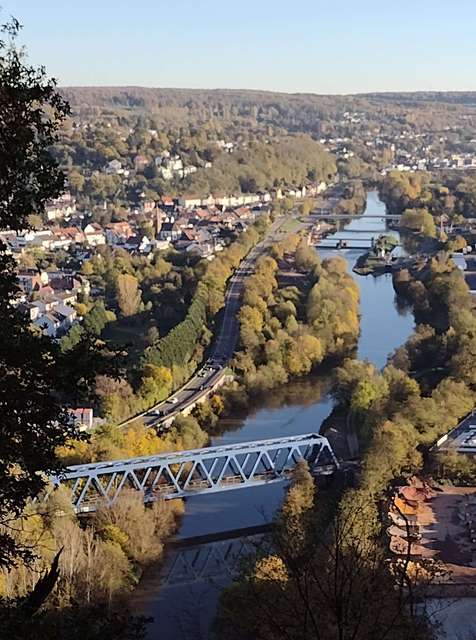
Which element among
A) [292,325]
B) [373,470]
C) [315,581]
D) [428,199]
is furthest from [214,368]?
[428,199]

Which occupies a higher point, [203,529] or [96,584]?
[96,584]

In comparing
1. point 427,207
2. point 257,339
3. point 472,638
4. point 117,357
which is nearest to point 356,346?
point 257,339

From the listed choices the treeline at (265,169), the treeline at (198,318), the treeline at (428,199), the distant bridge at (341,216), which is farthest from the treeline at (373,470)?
the treeline at (265,169)

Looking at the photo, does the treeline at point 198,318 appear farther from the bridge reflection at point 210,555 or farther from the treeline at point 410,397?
the bridge reflection at point 210,555

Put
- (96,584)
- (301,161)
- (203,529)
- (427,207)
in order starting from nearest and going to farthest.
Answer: (96,584) → (203,529) → (427,207) → (301,161)

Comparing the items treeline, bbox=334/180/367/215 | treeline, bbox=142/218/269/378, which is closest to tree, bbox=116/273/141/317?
treeline, bbox=142/218/269/378

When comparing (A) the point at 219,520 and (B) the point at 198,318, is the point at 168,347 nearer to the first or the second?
(B) the point at 198,318

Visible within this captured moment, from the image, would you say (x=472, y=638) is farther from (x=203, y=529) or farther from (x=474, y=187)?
(x=474, y=187)
